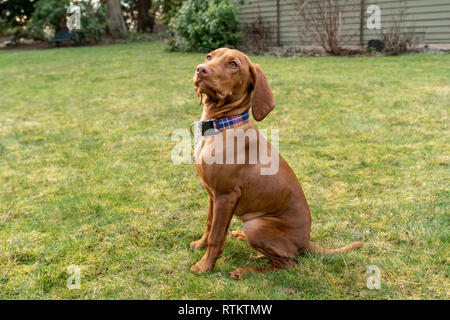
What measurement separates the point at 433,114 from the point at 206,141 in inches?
204

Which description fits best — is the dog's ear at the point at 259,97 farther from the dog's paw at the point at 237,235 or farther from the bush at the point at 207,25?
the bush at the point at 207,25

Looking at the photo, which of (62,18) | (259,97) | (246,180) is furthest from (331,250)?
(62,18)

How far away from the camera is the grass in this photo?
9.54ft

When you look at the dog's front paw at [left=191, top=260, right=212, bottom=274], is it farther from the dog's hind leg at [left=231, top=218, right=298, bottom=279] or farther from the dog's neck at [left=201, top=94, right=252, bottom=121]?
the dog's neck at [left=201, top=94, right=252, bottom=121]

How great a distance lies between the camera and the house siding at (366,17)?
1209 cm

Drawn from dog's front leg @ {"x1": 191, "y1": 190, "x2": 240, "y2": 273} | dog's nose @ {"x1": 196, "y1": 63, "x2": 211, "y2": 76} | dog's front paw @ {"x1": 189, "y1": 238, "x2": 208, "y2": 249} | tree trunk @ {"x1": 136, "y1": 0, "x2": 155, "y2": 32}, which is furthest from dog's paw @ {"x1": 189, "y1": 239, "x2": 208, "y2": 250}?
tree trunk @ {"x1": 136, "y1": 0, "x2": 155, "y2": 32}

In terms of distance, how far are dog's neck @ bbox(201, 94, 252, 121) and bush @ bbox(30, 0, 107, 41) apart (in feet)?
64.8

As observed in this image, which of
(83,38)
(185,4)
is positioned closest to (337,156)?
(185,4)

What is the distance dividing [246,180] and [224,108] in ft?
1.76

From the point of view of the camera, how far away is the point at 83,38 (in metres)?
21.2

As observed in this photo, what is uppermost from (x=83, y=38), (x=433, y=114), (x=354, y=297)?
(x=83, y=38)

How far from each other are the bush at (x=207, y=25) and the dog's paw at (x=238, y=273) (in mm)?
12200

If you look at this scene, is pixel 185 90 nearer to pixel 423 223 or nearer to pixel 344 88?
pixel 344 88

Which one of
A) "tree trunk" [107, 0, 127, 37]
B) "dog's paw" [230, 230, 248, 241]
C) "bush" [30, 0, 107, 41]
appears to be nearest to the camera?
"dog's paw" [230, 230, 248, 241]
